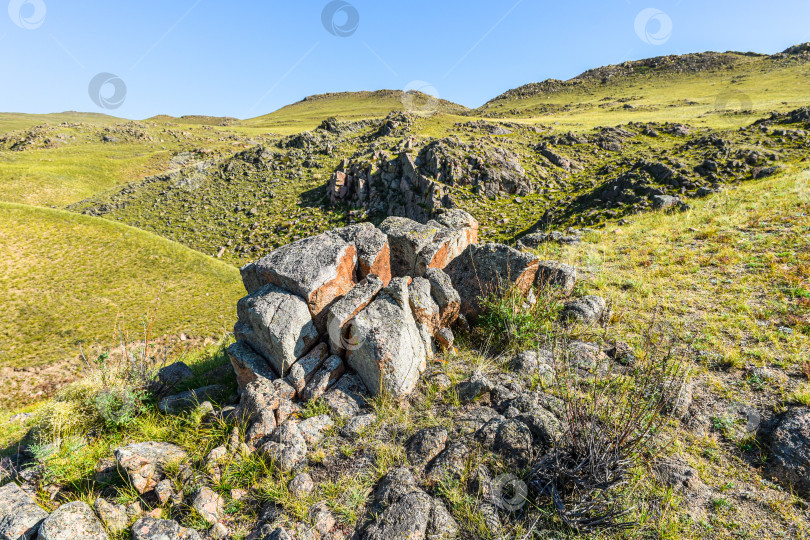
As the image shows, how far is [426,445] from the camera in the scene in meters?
5.52

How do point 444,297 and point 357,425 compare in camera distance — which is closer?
point 357,425

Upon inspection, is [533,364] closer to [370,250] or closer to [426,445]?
[426,445]

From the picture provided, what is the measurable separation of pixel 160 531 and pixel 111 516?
0.90m

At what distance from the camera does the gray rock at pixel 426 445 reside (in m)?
5.39

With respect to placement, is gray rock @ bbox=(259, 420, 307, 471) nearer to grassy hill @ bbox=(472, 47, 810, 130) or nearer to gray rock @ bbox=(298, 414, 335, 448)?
gray rock @ bbox=(298, 414, 335, 448)

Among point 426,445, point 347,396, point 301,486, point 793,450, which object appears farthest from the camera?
point 347,396

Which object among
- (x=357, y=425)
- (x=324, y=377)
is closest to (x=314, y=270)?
(x=324, y=377)

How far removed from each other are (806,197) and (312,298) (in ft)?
71.7

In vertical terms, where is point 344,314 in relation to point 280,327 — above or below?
above

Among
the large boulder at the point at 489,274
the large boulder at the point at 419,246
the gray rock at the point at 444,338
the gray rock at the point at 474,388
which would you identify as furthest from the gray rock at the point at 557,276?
the gray rock at the point at 474,388

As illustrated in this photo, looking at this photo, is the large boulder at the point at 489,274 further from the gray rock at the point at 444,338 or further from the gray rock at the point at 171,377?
the gray rock at the point at 171,377

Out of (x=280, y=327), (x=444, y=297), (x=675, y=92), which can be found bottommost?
(x=444, y=297)

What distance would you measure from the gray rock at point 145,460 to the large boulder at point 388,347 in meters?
3.41

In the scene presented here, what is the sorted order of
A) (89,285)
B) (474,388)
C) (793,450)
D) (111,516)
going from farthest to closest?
(89,285) < (474,388) < (793,450) < (111,516)
